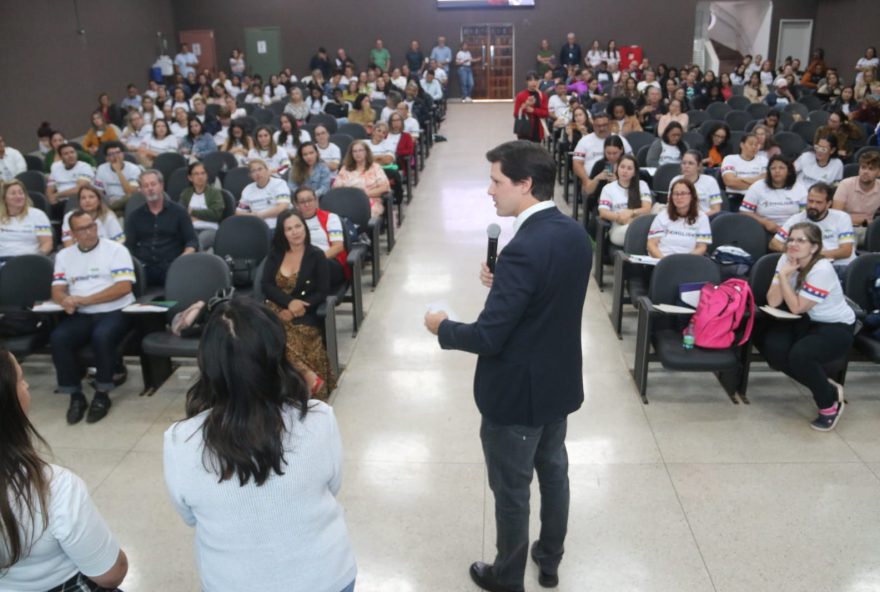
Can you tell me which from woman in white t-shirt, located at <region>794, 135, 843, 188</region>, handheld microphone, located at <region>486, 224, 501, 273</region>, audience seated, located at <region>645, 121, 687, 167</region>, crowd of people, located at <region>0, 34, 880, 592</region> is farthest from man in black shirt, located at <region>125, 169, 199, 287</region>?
woman in white t-shirt, located at <region>794, 135, 843, 188</region>

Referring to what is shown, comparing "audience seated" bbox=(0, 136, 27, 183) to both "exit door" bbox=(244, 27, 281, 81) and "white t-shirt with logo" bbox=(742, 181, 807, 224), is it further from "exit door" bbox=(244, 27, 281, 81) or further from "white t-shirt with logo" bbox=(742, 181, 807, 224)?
"exit door" bbox=(244, 27, 281, 81)

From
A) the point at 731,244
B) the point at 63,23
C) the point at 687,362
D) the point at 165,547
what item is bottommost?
the point at 165,547

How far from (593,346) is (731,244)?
Answer: 1.21 meters

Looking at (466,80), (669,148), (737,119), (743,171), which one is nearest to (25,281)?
(669,148)

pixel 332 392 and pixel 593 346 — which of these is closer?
pixel 332 392

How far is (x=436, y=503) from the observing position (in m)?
3.13

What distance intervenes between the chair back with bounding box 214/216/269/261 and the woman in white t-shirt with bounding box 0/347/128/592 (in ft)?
11.3

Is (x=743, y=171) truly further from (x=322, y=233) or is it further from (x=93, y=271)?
(x=93, y=271)

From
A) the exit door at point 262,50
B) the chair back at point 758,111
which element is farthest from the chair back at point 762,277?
the exit door at point 262,50

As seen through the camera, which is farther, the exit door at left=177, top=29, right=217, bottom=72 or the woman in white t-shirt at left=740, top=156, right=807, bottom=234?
the exit door at left=177, top=29, right=217, bottom=72

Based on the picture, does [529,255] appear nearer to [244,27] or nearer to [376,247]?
[376,247]

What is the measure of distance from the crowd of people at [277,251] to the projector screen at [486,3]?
4859 millimetres

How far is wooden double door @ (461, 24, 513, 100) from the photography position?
58.0ft

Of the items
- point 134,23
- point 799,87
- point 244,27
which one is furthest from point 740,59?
point 134,23
